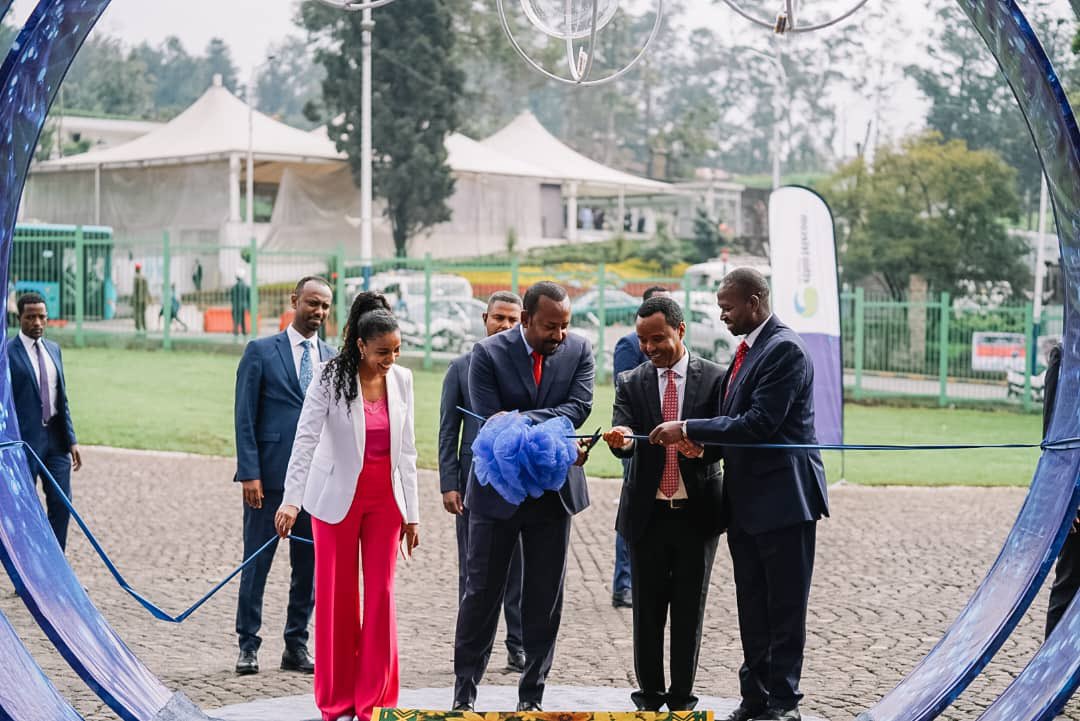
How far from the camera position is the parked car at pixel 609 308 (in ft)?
88.7

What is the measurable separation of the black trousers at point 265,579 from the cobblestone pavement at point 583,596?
239 millimetres

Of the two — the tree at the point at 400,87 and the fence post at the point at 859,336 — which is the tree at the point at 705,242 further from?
the fence post at the point at 859,336

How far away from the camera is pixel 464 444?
7.58 m

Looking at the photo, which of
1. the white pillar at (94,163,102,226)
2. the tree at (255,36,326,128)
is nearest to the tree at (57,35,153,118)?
the tree at (255,36,326,128)

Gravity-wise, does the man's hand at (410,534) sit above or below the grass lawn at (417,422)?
above

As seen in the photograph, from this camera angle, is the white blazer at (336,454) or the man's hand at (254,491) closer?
the white blazer at (336,454)

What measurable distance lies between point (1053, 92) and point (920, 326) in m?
20.6

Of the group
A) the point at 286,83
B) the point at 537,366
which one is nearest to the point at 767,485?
the point at 537,366

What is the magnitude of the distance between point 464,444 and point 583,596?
9.22ft

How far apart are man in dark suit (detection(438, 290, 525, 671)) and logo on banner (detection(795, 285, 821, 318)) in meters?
6.51

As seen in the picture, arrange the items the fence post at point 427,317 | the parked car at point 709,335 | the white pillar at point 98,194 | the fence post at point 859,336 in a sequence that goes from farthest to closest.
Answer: the white pillar at point 98,194 → the fence post at point 427,317 → the parked car at point 709,335 → the fence post at point 859,336

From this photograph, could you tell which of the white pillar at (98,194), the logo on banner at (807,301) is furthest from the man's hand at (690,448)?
the white pillar at (98,194)

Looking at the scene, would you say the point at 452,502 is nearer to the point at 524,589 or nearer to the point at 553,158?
the point at 524,589

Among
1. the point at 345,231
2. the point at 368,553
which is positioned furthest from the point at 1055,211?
the point at 345,231
